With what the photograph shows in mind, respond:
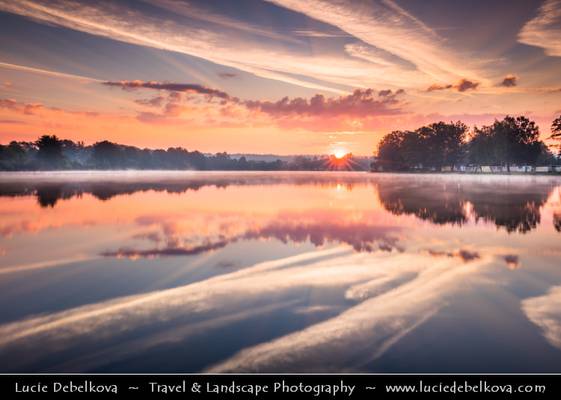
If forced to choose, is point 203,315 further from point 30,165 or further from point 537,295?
point 30,165

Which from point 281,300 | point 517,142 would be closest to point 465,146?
point 517,142

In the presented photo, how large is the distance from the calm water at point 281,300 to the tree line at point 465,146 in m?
119

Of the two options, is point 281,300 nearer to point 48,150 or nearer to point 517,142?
point 517,142

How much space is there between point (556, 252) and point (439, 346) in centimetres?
997
